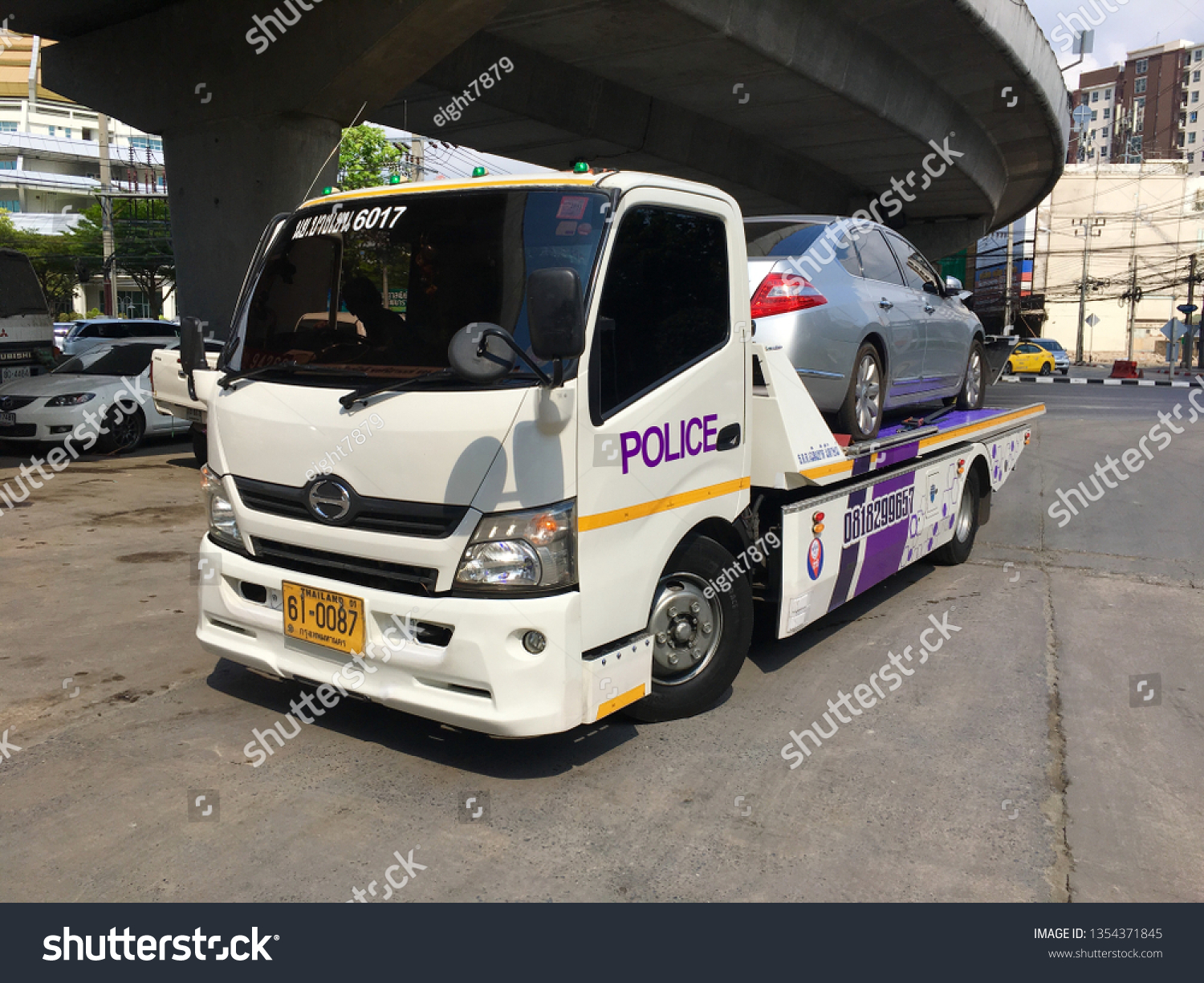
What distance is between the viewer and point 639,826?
3.53m

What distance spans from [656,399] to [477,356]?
0.87m

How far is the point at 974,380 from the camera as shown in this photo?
8695mm

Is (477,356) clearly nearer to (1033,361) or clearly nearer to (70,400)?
(70,400)

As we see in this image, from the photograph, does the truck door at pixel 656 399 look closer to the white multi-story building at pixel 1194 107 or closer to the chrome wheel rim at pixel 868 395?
the chrome wheel rim at pixel 868 395

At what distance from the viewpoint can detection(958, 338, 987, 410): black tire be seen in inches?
334

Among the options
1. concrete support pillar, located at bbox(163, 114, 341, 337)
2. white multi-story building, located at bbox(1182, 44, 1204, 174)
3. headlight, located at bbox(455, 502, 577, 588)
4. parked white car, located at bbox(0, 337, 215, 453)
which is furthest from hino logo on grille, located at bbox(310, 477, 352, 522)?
white multi-story building, located at bbox(1182, 44, 1204, 174)

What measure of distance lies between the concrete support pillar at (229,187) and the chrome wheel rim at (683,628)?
1047 centimetres

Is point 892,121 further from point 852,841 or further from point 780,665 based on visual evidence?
point 852,841

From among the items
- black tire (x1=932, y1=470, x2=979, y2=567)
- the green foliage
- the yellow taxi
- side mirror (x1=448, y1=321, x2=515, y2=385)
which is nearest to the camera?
side mirror (x1=448, y1=321, x2=515, y2=385)

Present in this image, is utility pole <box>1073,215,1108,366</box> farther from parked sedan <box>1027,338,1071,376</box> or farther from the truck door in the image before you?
the truck door

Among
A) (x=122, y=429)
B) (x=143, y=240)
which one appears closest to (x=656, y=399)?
(x=122, y=429)

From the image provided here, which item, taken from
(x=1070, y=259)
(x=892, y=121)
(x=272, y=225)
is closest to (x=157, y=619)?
(x=272, y=225)

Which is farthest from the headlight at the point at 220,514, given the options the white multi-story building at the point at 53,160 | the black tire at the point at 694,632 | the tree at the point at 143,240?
the white multi-story building at the point at 53,160

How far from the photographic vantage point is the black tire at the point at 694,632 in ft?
13.8
